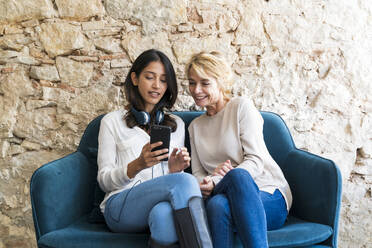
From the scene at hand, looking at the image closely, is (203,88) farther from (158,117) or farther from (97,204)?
(97,204)

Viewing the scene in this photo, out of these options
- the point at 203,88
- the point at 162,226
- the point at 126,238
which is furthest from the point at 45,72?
the point at 162,226

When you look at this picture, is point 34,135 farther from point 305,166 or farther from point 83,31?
point 305,166

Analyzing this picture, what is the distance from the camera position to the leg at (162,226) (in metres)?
1.44

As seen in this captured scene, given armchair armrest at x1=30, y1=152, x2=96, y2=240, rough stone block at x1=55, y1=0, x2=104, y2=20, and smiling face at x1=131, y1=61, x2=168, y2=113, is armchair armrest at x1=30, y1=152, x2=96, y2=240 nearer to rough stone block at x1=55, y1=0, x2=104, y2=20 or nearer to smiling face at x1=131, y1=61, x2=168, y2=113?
smiling face at x1=131, y1=61, x2=168, y2=113

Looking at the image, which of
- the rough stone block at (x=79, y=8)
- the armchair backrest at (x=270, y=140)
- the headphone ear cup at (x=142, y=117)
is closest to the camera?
the headphone ear cup at (x=142, y=117)

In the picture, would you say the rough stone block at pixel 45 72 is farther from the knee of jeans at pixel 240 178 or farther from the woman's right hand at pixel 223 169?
the knee of jeans at pixel 240 178

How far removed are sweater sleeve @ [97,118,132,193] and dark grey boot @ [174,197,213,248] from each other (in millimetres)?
382

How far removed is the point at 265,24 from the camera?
2562 millimetres

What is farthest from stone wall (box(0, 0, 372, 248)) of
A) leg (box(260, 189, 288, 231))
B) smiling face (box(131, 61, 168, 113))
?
leg (box(260, 189, 288, 231))

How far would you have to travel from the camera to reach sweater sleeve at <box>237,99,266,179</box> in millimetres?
1802

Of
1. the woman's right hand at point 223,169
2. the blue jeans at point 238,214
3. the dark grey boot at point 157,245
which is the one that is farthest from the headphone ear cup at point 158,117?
the dark grey boot at point 157,245

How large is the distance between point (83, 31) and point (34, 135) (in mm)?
828

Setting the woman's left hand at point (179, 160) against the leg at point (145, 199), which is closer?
the leg at point (145, 199)

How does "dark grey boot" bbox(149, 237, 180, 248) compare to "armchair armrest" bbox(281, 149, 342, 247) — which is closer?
"dark grey boot" bbox(149, 237, 180, 248)
